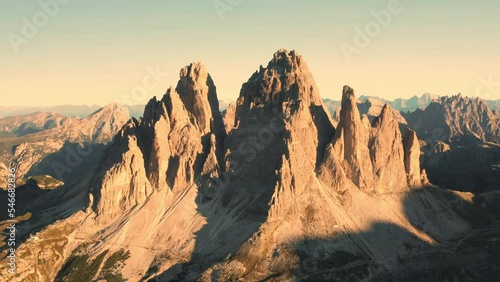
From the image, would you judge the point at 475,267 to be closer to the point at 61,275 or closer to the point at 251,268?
the point at 251,268

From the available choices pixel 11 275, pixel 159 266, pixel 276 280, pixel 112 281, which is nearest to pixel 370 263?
pixel 276 280

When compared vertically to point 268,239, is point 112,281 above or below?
below

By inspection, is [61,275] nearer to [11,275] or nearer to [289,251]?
[11,275]

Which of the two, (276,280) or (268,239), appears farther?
(268,239)

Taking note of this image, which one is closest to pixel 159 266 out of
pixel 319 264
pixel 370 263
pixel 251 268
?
pixel 251 268

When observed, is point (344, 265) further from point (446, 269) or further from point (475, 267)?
point (475, 267)

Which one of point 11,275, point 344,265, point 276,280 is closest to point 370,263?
point 344,265

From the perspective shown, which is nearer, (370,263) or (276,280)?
(276,280)

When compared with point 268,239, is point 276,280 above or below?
below
